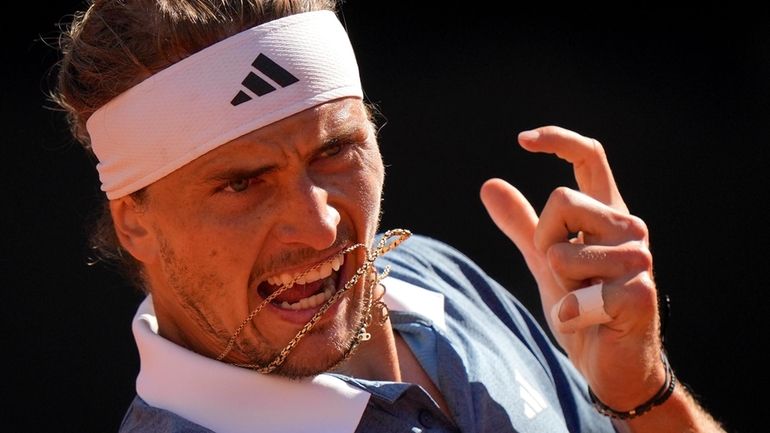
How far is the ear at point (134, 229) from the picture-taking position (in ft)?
7.11

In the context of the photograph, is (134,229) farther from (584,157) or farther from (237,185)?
(584,157)

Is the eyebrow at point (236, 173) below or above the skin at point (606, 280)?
above

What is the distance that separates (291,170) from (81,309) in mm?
1294

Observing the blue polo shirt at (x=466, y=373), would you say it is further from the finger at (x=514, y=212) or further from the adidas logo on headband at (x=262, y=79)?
the adidas logo on headband at (x=262, y=79)

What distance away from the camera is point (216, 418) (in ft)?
6.82

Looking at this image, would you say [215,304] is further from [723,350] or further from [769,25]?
[769,25]

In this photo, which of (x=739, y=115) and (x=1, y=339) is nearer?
(x=1, y=339)

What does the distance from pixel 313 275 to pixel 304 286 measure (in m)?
0.05

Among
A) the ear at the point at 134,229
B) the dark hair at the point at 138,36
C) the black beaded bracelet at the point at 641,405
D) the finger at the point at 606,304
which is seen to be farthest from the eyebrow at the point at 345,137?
the black beaded bracelet at the point at 641,405

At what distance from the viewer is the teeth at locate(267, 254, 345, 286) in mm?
2092

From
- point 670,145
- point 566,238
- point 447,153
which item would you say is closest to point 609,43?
point 670,145

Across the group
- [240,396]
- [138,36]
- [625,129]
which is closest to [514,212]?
[240,396]

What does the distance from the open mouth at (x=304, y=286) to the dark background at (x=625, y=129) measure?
1335 mm

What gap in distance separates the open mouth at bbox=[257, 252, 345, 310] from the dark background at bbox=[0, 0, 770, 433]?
4.38ft
